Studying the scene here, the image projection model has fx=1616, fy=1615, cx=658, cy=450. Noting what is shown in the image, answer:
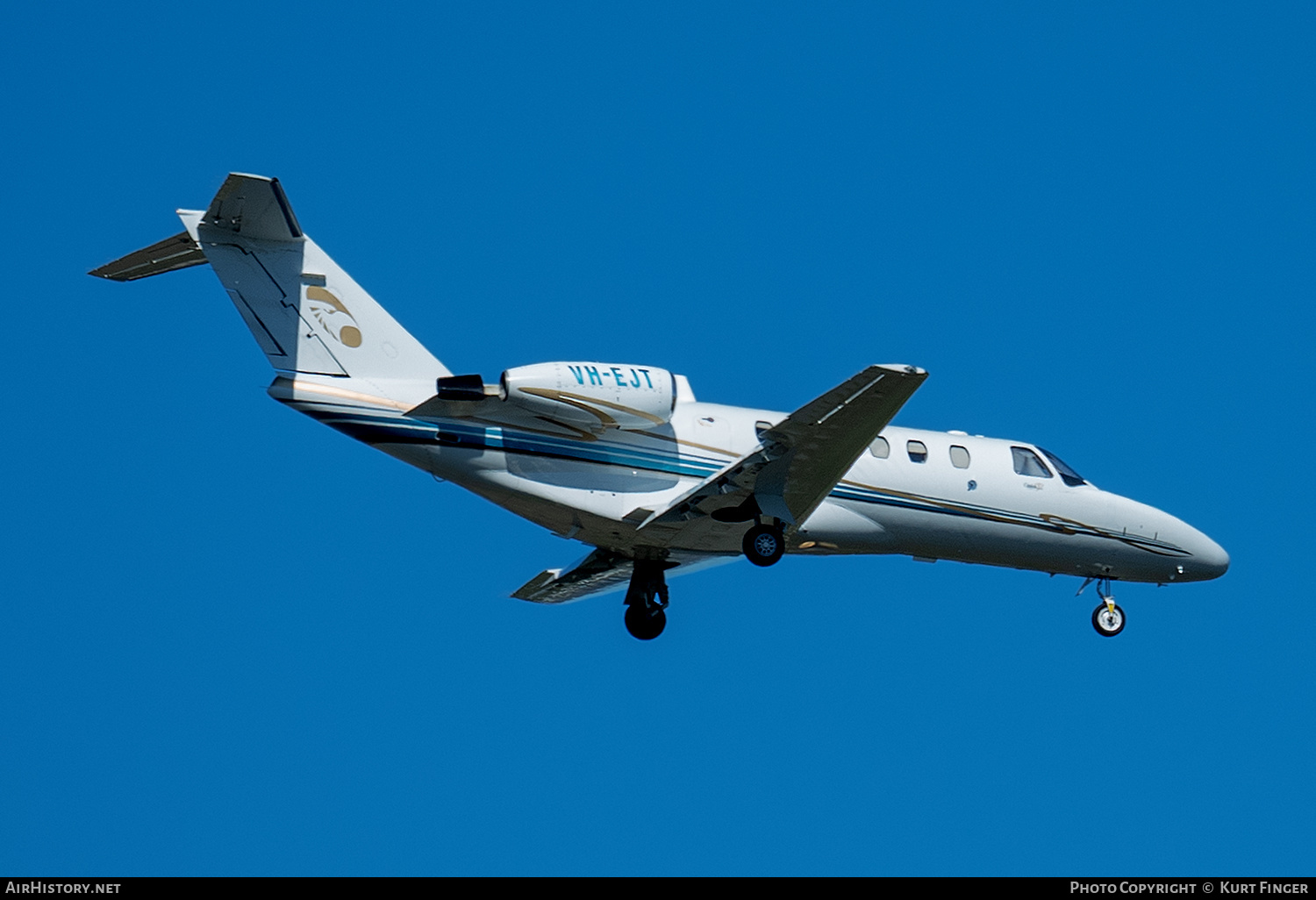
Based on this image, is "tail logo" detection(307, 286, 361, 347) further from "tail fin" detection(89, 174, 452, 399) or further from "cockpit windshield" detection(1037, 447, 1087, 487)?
"cockpit windshield" detection(1037, 447, 1087, 487)

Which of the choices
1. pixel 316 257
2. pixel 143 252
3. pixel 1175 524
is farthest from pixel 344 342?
pixel 1175 524

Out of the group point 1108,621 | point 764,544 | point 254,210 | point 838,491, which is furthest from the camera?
point 1108,621

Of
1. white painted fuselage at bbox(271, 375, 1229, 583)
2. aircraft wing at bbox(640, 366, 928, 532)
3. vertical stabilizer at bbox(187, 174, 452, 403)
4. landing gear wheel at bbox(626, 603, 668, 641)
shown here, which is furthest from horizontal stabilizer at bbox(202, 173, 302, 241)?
landing gear wheel at bbox(626, 603, 668, 641)

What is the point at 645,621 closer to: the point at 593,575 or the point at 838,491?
the point at 593,575

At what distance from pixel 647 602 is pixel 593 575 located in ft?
4.63

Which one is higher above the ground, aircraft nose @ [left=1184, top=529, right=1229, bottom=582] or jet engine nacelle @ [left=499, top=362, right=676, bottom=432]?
aircraft nose @ [left=1184, top=529, right=1229, bottom=582]

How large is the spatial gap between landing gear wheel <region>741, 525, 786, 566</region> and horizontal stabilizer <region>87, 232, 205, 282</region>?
7576mm

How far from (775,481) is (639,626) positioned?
379 cm

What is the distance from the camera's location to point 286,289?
64.6 feet

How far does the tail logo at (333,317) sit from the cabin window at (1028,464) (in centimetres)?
942

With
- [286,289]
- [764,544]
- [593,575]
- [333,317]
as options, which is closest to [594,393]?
[764,544]

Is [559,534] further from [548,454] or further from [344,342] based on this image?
[344,342]

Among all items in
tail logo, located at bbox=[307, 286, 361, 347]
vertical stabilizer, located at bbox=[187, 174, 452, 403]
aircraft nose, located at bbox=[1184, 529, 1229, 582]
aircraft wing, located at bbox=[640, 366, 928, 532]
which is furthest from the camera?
aircraft nose, located at bbox=[1184, 529, 1229, 582]

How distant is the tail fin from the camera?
1919cm
